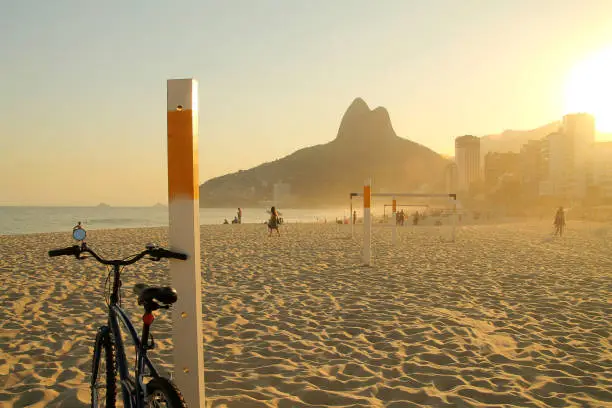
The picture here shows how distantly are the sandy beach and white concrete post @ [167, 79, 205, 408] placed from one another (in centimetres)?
129

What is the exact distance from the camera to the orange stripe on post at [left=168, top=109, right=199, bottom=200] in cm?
234

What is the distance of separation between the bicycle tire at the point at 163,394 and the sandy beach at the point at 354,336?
1.53 metres

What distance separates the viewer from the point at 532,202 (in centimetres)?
7950

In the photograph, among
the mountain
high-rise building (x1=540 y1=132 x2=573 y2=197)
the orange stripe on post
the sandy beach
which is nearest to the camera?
the orange stripe on post

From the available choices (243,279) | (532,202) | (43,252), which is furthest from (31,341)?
(532,202)

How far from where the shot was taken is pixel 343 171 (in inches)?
6447

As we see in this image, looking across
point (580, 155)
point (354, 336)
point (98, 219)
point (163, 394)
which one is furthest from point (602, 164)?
point (163, 394)

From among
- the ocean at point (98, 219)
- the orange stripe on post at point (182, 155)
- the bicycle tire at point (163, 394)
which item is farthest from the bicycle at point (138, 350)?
the ocean at point (98, 219)

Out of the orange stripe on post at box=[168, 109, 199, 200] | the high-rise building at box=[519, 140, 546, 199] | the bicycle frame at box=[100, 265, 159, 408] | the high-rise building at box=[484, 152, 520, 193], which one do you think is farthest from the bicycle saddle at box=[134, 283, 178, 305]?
the high-rise building at box=[519, 140, 546, 199]

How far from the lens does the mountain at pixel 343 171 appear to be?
159 metres

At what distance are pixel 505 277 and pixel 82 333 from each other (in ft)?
24.7

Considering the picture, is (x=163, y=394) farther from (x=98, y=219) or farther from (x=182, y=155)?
(x=98, y=219)

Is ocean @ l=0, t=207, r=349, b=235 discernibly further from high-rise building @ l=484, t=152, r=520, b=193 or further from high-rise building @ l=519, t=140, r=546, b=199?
high-rise building @ l=519, t=140, r=546, b=199

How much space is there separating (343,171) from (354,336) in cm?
15975
